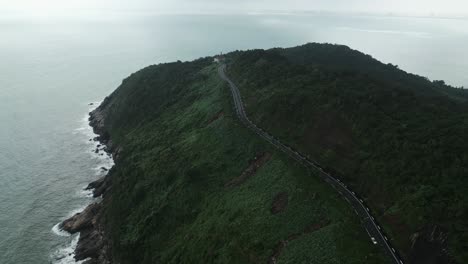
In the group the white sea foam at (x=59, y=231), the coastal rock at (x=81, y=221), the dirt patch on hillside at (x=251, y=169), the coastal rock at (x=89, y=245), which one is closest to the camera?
the dirt patch on hillside at (x=251, y=169)

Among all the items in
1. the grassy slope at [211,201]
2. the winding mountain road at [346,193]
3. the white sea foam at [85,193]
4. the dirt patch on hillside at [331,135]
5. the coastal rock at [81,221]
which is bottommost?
the white sea foam at [85,193]

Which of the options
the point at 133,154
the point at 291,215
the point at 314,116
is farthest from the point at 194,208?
the point at 133,154

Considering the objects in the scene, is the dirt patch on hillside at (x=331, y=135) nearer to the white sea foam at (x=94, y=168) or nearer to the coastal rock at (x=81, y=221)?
the coastal rock at (x=81, y=221)

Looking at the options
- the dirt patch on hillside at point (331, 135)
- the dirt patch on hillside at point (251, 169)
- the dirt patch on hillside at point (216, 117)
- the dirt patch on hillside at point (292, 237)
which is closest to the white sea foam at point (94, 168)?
the dirt patch on hillside at point (251, 169)

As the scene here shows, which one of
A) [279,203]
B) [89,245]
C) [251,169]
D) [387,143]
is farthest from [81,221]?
[387,143]

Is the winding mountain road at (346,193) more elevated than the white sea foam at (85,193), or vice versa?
the winding mountain road at (346,193)

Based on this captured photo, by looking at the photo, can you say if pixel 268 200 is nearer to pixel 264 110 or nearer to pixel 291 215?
pixel 291 215

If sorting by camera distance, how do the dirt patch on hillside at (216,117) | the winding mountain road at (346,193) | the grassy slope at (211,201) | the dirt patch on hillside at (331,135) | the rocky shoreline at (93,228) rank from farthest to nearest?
1. the dirt patch on hillside at (216,117)
2. the rocky shoreline at (93,228)
3. the dirt patch on hillside at (331,135)
4. the grassy slope at (211,201)
5. the winding mountain road at (346,193)

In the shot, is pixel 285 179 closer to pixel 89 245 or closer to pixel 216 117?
pixel 216 117

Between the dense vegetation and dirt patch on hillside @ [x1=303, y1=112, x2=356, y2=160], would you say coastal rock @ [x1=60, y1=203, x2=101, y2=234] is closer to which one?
the dense vegetation
